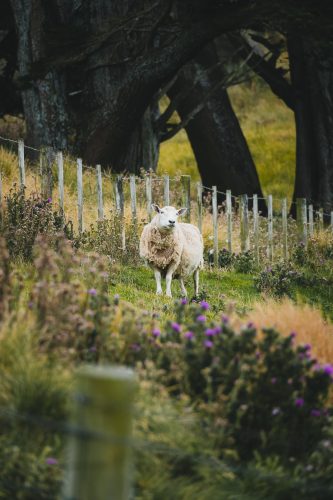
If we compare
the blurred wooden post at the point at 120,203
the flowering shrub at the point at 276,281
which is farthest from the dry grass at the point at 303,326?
the blurred wooden post at the point at 120,203

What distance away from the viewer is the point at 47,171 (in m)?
12.3

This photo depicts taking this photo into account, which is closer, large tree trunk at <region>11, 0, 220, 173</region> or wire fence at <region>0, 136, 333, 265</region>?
wire fence at <region>0, 136, 333, 265</region>

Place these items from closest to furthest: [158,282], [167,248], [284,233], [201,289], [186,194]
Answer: [158,282] < [167,248] < [201,289] < [186,194] < [284,233]

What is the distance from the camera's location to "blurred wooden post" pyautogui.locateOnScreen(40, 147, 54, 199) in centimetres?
1224

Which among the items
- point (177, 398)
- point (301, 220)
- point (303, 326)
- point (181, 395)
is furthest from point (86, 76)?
point (181, 395)

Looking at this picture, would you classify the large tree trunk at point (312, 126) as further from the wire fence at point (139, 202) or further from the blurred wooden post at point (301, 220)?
the blurred wooden post at point (301, 220)

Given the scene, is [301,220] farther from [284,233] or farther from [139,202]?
[139,202]

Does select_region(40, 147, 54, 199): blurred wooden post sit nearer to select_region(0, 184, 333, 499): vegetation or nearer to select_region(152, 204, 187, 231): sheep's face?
select_region(152, 204, 187, 231): sheep's face

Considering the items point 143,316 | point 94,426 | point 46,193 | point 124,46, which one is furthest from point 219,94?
point 94,426

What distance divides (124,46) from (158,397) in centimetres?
1309

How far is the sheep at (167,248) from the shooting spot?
10773mm

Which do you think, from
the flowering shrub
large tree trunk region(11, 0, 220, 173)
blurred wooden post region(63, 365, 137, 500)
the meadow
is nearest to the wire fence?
large tree trunk region(11, 0, 220, 173)

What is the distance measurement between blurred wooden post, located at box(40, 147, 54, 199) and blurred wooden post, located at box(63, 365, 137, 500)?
942 cm

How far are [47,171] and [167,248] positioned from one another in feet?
7.70
